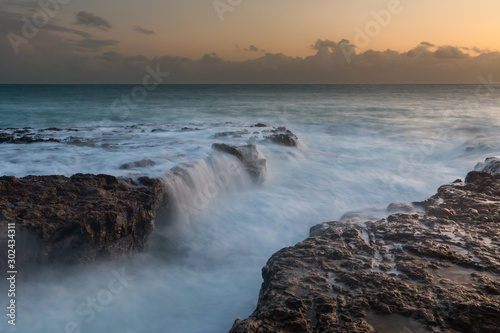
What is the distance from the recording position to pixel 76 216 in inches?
222

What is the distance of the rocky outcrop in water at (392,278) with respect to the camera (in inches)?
134

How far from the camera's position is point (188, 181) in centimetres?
867

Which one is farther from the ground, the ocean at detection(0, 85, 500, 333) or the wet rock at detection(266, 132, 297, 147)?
the wet rock at detection(266, 132, 297, 147)

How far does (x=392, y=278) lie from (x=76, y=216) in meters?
4.68

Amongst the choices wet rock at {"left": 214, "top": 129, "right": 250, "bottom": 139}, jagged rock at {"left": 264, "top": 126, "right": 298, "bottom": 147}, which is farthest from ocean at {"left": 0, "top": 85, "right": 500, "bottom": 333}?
jagged rock at {"left": 264, "top": 126, "right": 298, "bottom": 147}

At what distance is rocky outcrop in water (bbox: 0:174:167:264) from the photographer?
534cm

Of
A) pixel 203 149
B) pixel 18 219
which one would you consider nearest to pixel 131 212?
pixel 18 219

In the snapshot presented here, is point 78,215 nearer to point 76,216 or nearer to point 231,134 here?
point 76,216

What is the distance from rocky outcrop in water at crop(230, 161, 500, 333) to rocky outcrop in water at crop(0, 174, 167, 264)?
2796mm

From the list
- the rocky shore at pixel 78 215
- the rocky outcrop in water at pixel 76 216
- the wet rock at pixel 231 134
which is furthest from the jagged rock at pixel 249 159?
the rocky outcrop in water at pixel 76 216

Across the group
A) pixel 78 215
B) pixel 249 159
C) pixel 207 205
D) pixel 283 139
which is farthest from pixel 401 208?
pixel 283 139

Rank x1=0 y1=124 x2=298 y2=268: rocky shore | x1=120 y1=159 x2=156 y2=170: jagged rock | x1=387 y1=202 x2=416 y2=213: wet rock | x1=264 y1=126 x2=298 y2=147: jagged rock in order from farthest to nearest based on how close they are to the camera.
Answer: x1=264 y1=126 x2=298 y2=147: jagged rock, x1=120 y1=159 x2=156 y2=170: jagged rock, x1=387 y1=202 x2=416 y2=213: wet rock, x1=0 y1=124 x2=298 y2=268: rocky shore

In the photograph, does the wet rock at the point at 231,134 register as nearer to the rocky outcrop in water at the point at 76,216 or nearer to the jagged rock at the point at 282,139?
the jagged rock at the point at 282,139

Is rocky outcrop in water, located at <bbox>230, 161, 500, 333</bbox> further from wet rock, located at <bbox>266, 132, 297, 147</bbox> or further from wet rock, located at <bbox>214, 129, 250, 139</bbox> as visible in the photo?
wet rock, located at <bbox>266, 132, 297, 147</bbox>
